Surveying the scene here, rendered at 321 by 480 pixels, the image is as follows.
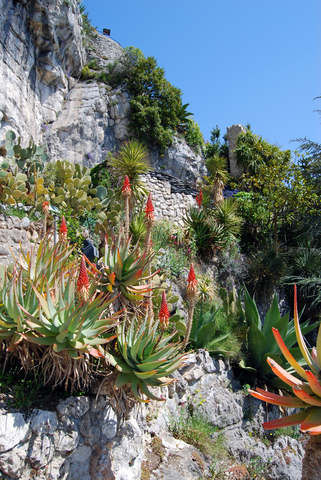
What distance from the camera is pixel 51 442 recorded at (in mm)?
3285

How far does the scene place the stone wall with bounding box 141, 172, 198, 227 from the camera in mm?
11922

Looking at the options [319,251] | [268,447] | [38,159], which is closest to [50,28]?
[38,159]

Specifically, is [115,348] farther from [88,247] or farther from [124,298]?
[88,247]

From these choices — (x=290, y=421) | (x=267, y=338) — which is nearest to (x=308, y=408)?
(x=290, y=421)

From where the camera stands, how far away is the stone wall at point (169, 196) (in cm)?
1192

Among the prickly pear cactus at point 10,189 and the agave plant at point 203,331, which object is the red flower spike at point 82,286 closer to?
the agave plant at point 203,331

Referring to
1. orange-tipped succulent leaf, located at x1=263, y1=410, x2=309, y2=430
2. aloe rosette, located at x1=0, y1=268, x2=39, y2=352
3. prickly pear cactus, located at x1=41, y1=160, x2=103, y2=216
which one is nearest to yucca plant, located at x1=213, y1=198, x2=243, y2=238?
prickly pear cactus, located at x1=41, y1=160, x2=103, y2=216

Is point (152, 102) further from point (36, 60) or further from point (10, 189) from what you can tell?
point (10, 189)

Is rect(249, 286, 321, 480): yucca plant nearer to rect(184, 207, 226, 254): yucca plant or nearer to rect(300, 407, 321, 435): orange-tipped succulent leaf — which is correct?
rect(300, 407, 321, 435): orange-tipped succulent leaf

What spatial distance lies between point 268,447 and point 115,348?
A: 387 centimetres

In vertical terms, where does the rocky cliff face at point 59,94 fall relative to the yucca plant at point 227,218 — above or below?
above

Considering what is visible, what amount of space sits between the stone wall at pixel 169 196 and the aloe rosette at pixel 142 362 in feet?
26.2

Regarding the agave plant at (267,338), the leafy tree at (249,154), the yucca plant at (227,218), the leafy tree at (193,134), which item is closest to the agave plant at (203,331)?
the agave plant at (267,338)

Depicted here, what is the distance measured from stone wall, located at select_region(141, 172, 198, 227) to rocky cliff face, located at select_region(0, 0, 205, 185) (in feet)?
7.60
